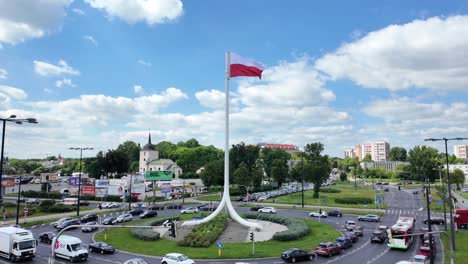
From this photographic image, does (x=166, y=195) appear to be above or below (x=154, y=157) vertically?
below

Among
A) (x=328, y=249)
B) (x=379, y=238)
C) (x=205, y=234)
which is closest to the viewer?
(x=328, y=249)

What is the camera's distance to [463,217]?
165ft

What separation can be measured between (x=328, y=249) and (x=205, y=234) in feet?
48.4

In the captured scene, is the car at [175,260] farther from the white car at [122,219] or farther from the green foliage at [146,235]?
the white car at [122,219]

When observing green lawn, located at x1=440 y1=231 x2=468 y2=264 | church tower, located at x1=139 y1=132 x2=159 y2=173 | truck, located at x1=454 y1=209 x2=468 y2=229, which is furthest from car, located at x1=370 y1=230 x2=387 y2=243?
church tower, located at x1=139 y1=132 x2=159 y2=173

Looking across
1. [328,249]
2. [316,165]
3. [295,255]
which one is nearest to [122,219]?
[295,255]

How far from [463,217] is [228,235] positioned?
34.3m

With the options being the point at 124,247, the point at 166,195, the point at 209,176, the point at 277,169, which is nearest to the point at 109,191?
the point at 166,195

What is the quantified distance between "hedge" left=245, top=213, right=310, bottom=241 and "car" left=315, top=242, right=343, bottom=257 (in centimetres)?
550

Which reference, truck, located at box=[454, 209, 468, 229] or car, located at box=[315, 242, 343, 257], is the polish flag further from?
truck, located at box=[454, 209, 468, 229]

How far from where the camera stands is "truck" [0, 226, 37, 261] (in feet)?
104

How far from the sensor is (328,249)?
3491cm

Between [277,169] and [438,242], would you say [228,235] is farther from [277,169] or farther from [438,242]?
[277,169]

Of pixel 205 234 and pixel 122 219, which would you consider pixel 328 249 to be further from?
pixel 122 219
